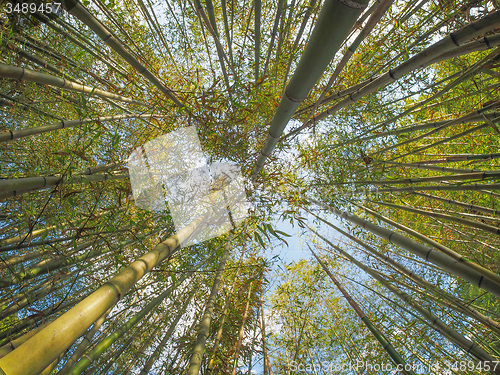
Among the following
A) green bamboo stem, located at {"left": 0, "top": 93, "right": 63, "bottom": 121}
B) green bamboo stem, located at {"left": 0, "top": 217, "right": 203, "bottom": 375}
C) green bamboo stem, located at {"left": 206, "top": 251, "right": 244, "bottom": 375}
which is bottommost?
green bamboo stem, located at {"left": 206, "top": 251, "right": 244, "bottom": 375}

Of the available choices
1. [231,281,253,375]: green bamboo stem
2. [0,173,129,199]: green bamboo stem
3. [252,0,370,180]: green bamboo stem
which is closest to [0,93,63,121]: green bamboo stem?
[0,173,129,199]: green bamboo stem

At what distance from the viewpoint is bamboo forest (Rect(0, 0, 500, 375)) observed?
4.85ft

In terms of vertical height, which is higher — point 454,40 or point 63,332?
point 454,40

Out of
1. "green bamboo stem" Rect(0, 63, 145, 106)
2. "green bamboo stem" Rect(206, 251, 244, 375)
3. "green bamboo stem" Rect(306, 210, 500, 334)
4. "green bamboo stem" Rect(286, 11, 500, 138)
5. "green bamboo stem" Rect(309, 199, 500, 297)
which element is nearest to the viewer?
"green bamboo stem" Rect(286, 11, 500, 138)

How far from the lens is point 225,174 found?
318cm

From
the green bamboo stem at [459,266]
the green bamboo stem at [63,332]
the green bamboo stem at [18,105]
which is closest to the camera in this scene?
the green bamboo stem at [63,332]

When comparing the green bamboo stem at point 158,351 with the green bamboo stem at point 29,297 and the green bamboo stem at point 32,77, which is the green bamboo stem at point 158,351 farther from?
the green bamboo stem at point 32,77

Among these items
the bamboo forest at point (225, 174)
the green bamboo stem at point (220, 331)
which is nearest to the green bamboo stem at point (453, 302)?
the bamboo forest at point (225, 174)

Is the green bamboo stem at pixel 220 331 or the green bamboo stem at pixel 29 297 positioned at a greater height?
the green bamboo stem at pixel 29 297

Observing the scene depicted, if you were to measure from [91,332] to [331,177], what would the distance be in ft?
9.49

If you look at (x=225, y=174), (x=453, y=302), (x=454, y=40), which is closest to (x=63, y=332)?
(x=454, y=40)

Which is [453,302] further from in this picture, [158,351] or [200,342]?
[158,351]

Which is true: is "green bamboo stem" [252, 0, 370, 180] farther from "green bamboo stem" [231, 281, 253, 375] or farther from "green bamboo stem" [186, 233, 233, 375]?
"green bamboo stem" [231, 281, 253, 375]

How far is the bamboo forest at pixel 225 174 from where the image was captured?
4.85 ft
